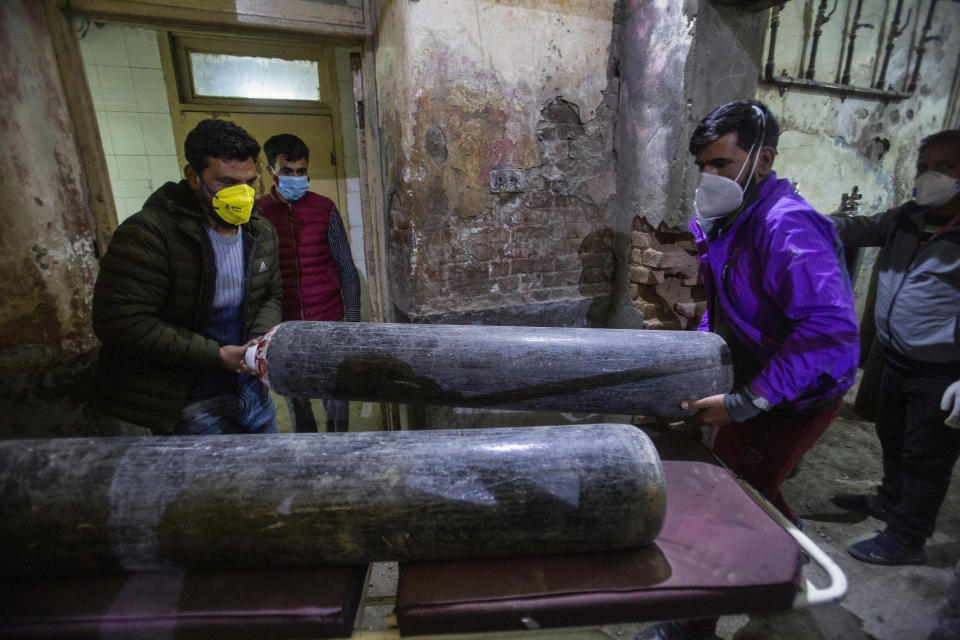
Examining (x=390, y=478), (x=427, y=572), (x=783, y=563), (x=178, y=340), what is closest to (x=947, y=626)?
(x=783, y=563)

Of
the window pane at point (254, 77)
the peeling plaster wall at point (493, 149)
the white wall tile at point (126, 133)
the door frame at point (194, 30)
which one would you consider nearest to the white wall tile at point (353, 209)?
the window pane at point (254, 77)

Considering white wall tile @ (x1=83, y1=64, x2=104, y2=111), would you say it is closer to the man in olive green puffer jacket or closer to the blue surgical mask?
the blue surgical mask

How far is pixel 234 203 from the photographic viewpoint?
4.79ft

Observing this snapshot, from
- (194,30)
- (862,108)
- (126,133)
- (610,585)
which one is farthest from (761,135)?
(126,133)

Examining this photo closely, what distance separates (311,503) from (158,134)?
11.8 ft

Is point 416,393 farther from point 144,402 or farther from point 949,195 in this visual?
point 949,195

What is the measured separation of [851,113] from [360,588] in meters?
4.52

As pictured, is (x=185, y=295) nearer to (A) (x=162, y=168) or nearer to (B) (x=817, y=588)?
(B) (x=817, y=588)

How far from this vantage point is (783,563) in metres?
0.95

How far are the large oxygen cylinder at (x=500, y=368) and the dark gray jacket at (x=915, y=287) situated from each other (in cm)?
115

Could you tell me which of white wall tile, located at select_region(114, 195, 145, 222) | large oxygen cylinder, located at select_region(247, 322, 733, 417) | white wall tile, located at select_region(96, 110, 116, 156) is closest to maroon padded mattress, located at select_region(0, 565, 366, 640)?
large oxygen cylinder, located at select_region(247, 322, 733, 417)

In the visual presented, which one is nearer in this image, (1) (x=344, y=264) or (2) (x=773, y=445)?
(2) (x=773, y=445)

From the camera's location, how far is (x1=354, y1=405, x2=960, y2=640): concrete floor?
5.48ft

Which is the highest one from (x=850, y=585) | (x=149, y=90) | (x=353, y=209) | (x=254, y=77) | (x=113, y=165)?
(x=254, y=77)
